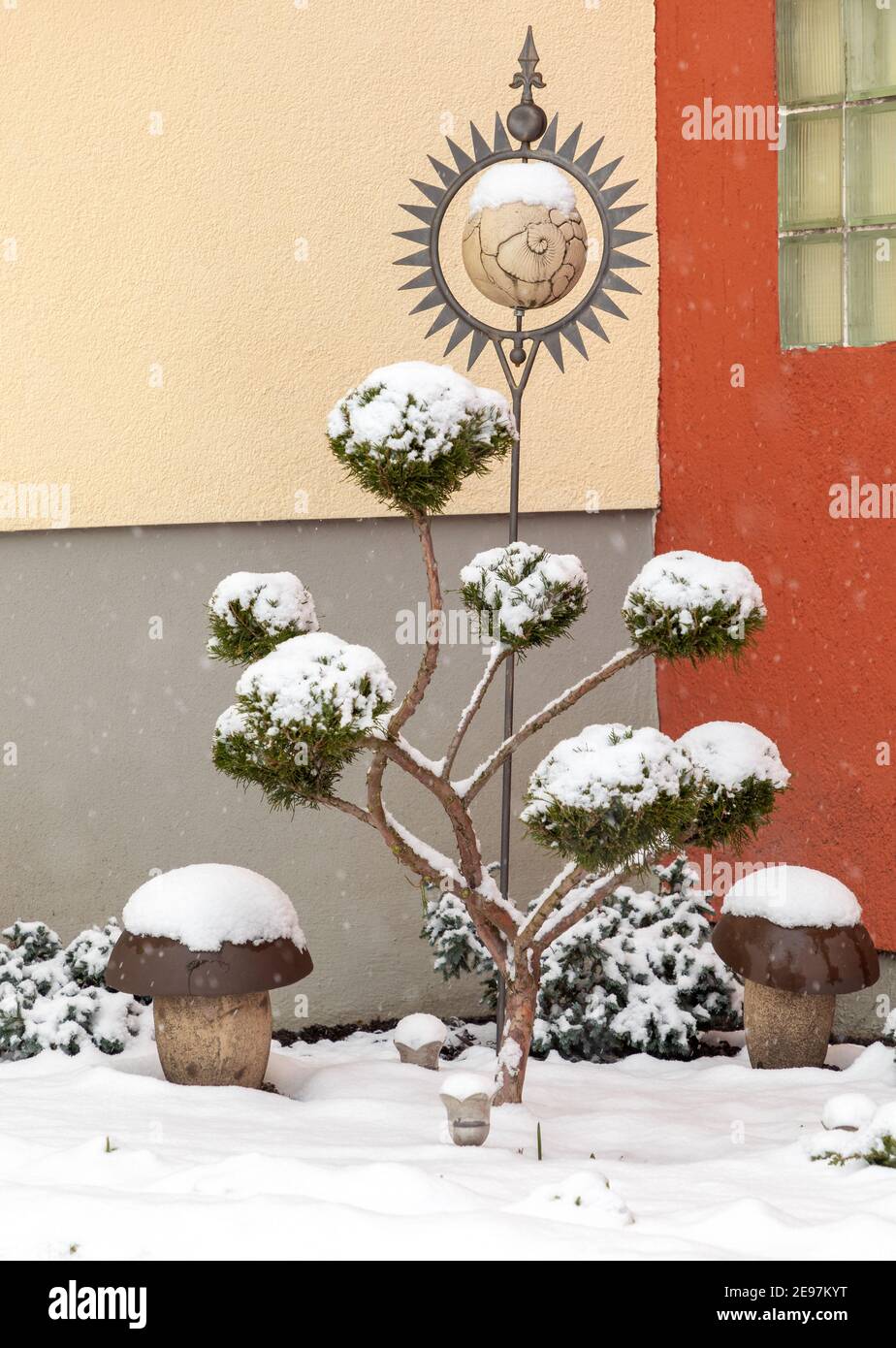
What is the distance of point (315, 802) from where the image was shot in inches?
135

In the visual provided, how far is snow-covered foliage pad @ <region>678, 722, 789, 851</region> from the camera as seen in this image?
3.57 meters

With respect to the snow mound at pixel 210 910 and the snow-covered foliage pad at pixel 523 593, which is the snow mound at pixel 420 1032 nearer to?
the snow mound at pixel 210 910

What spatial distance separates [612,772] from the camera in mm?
3225

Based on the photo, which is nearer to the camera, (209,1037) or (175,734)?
(209,1037)

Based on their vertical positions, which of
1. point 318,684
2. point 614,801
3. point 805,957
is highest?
point 318,684

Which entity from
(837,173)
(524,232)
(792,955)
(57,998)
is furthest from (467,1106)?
(837,173)

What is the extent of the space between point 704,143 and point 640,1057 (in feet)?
10.1

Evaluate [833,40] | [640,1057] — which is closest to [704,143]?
[833,40]

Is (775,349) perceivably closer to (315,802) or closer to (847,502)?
(847,502)

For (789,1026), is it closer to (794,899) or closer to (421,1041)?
(794,899)

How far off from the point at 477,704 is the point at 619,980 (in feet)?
4.32

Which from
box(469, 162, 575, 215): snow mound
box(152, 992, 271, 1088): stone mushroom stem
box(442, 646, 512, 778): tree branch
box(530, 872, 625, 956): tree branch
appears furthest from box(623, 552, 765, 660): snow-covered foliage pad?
box(152, 992, 271, 1088): stone mushroom stem

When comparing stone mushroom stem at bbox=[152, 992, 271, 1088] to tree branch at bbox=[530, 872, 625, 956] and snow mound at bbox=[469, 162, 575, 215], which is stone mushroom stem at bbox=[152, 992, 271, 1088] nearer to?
tree branch at bbox=[530, 872, 625, 956]

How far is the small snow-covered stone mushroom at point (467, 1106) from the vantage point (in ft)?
10.7
